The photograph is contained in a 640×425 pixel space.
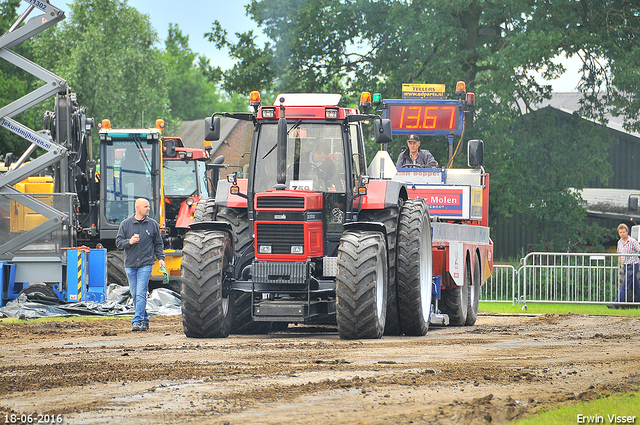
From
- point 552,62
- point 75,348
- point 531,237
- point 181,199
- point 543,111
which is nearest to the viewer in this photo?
point 75,348

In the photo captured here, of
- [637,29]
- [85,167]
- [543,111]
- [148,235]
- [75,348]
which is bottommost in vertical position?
[75,348]

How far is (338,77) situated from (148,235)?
20.5 metres

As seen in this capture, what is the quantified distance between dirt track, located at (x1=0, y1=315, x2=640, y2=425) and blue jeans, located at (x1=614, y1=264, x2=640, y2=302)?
786 centimetres

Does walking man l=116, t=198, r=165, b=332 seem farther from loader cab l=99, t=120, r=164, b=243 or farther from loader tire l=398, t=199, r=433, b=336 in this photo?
loader cab l=99, t=120, r=164, b=243

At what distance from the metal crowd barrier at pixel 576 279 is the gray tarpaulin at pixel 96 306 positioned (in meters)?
8.27

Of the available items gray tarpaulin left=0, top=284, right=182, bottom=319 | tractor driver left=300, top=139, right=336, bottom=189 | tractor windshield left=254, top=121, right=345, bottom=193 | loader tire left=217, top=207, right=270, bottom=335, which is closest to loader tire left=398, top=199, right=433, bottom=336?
tractor windshield left=254, top=121, right=345, bottom=193

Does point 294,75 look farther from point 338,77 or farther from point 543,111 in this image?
point 543,111

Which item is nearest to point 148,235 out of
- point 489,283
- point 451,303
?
point 451,303

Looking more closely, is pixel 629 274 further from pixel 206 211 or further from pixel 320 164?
pixel 206 211

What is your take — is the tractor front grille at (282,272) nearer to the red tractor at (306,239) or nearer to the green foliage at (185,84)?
the red tractor at (306,239)

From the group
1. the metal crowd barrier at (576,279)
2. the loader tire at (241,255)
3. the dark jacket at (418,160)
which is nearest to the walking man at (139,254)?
the loader tire at (241,255)

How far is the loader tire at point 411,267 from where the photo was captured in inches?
473

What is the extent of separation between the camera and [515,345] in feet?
36.4

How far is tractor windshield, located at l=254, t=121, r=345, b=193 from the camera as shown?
1186 centimetres
